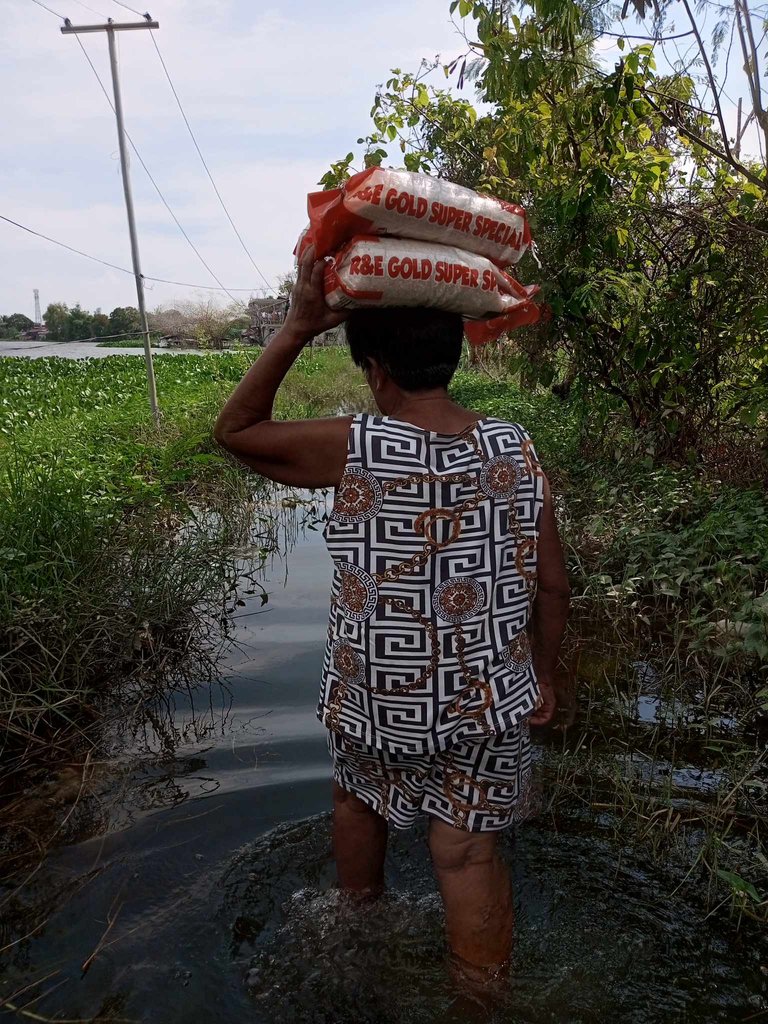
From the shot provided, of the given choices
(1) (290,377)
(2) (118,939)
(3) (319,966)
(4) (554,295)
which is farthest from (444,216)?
(1) (290,377)

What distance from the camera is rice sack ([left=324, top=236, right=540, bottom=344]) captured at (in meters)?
1.54

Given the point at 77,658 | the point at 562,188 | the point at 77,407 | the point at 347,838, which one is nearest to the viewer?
the point at 347,838

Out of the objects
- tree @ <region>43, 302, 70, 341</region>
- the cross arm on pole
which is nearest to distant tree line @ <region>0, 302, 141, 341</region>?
tree @ <region>43, 302, 70, 341</region>

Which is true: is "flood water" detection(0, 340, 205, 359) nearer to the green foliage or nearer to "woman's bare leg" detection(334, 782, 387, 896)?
the green foliage

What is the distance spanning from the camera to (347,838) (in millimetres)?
2012

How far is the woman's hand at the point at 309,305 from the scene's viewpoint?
1.61 meters

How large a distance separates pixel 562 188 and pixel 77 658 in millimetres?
3978

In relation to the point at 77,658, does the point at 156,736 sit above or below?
below

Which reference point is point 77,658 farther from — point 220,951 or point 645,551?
point 645,551

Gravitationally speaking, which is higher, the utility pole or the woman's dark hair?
the utility pole

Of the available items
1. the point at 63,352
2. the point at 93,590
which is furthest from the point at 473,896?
the point at 63,352

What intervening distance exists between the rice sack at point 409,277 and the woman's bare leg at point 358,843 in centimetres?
118

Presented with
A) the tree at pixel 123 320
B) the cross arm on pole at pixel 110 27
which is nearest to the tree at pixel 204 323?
the tree at pixel 123 320

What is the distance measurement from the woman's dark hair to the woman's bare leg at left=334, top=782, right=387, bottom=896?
1.03 metres
